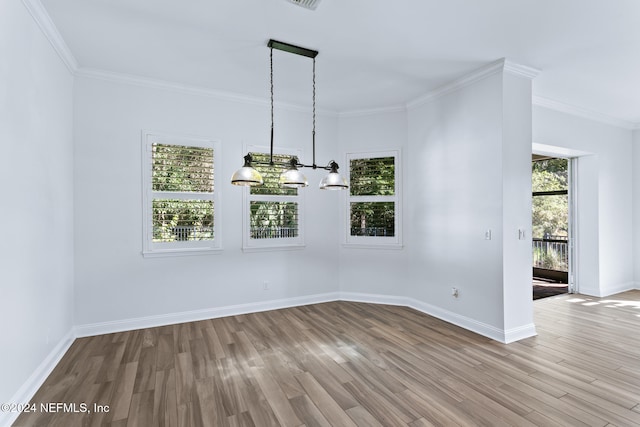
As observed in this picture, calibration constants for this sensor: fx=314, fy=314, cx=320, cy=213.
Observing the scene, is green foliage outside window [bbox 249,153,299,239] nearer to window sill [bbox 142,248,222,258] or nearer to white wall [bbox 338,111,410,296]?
window sill [bbox 142,248,222,258]

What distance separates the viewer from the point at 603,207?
5.39 meters

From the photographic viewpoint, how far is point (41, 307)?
2.64 meters

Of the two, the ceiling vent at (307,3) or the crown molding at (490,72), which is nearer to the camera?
the ceiling vent at (307,3)

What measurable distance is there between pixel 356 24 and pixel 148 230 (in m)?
3.26

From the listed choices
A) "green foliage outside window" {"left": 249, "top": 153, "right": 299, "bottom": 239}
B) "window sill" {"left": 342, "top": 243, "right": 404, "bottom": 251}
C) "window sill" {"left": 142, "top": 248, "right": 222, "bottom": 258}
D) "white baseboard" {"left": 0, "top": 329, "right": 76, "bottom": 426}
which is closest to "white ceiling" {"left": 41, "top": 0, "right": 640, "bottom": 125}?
"green foliage outside window" {"left": 249, "top": 153, "right": 299, "bottom": 239}

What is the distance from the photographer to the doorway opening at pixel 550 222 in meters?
6.54

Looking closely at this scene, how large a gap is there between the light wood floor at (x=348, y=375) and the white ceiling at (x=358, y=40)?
3.05 meters

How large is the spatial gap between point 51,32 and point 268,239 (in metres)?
3.14

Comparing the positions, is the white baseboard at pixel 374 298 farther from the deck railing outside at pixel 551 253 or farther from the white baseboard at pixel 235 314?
the deck railing outside at pixel 551 253

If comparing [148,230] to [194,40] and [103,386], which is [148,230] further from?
[194,40]

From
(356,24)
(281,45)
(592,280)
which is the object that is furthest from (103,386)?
(592,280)

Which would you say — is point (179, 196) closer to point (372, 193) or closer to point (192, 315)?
point (192, 315)

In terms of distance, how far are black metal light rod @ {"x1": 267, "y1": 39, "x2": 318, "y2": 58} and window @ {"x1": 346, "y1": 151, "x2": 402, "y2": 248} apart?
2.02m

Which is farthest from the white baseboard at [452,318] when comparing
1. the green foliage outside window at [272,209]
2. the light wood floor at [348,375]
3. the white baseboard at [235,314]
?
the green foliage outside window at [272,209]
